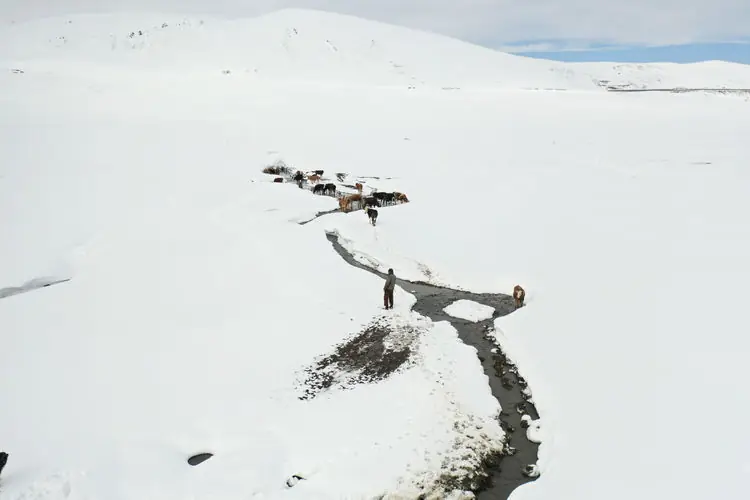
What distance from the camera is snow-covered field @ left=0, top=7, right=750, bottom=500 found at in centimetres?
701

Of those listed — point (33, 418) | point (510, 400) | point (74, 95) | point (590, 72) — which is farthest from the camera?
point (590, 72)

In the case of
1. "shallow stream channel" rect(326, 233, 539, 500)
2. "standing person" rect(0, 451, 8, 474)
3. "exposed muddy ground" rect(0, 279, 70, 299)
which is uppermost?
"exposed muddy ground" rect(0, 279, 70, 299)

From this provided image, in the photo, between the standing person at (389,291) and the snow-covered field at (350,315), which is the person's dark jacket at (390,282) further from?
the snow-covered field at (350,315)

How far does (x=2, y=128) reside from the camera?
90.5 feet

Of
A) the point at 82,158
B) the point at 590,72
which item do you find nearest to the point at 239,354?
the point at 82,158

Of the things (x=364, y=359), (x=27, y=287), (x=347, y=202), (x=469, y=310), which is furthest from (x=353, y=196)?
(x=364, y=359)

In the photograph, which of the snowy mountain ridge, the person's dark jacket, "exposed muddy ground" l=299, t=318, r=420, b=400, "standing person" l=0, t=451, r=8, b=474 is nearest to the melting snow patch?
the person's dark jacket

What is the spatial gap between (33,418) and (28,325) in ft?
11.0

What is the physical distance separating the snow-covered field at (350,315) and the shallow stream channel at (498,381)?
0.88ft

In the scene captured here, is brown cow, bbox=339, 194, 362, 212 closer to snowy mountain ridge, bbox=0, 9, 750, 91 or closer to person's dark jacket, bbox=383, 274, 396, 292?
person's dark jacket, bbox=383, 274, 396, 292

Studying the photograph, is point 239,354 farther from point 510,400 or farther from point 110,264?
point 110,264

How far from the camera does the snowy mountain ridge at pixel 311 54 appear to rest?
77.7 m

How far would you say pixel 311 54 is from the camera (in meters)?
89.3

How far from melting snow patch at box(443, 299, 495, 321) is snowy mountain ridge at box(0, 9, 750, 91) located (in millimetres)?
57056
